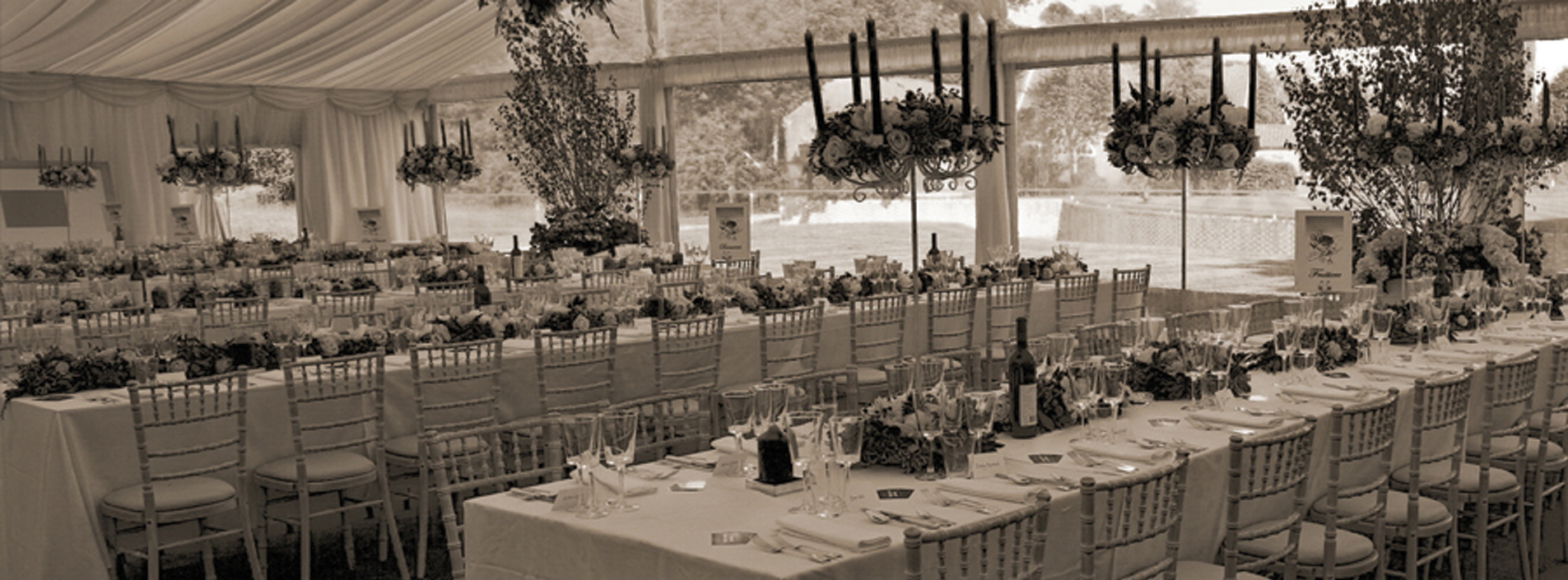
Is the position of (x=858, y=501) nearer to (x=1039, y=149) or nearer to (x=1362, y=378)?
(x=1362, y=378)

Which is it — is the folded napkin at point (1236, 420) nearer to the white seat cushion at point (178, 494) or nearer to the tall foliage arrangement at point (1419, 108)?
the tall foliage arrangement at point (1419, 108)

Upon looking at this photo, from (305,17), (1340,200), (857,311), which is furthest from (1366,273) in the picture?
(305,17)

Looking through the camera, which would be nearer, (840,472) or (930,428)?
(840,472)

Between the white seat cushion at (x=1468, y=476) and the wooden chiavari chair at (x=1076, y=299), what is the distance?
3.70 metres

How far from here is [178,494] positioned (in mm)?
4711

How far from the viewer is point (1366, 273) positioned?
653 centimetres

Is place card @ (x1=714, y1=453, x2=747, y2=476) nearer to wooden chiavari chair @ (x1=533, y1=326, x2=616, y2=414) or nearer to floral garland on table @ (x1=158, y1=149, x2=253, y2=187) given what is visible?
wooden chiavari chair @ (x1=533, y1=326, x2=616, y2=414)

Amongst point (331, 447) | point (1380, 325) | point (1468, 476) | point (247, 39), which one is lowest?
point (1468, 476)

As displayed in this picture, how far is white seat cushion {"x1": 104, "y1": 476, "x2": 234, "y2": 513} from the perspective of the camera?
464 centimetres

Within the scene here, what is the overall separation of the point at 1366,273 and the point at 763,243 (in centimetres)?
973

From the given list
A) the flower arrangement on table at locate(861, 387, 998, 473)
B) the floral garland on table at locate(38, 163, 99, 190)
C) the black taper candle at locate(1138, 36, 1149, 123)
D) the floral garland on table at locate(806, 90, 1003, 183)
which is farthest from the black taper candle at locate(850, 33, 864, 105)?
the floral garland on table at locate(38, 163, 99, 190)

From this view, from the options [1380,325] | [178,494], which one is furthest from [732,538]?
[1380,325]

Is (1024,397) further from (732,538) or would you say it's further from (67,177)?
(67,177)

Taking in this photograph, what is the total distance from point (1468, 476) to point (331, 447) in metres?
4.34
